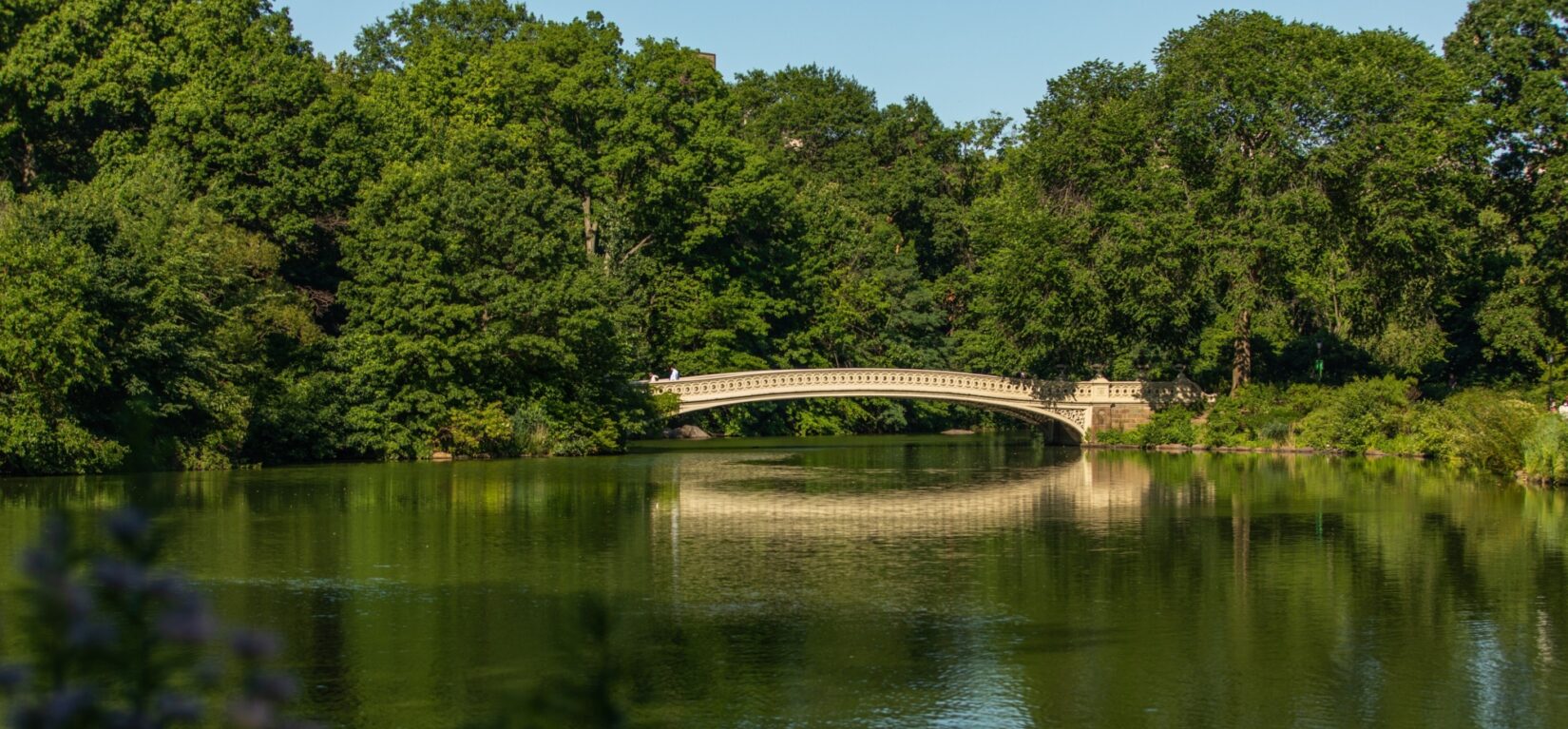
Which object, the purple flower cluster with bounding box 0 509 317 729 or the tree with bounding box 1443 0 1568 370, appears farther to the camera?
the tree with bounding box 1443 0 1568 370

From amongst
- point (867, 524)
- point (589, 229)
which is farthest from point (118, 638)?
point (589, 229)

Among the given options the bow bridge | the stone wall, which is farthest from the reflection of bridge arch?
the stone wall

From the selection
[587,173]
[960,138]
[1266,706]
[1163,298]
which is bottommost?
[1266,706]

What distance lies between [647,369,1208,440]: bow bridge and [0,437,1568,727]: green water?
17.5 m

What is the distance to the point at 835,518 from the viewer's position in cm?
2841

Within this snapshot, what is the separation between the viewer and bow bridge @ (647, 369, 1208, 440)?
53.8 meters

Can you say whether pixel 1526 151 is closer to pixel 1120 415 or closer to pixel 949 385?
pixel 1120 415

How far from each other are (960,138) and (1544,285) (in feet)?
128

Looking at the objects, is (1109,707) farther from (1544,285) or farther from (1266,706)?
(1544,285)

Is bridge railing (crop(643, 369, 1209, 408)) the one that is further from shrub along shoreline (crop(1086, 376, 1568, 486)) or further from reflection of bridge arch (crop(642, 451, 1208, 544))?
reflection of bridge arch (crop(642, 451, 1208, 544))

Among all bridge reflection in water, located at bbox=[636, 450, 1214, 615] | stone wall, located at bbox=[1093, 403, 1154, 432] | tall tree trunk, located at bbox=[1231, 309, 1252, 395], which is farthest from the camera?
stone wall, located at bbox=[1093, 403, 1154, 432]

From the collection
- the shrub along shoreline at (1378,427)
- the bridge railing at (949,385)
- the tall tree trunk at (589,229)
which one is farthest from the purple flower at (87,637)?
the tall tree trunk at (589,229)

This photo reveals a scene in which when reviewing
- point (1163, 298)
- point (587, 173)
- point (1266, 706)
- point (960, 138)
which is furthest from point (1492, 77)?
point (1266, 706)

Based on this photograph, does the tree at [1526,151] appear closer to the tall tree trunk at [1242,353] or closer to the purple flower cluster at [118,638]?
the tall tree trunk at [1242,353]
